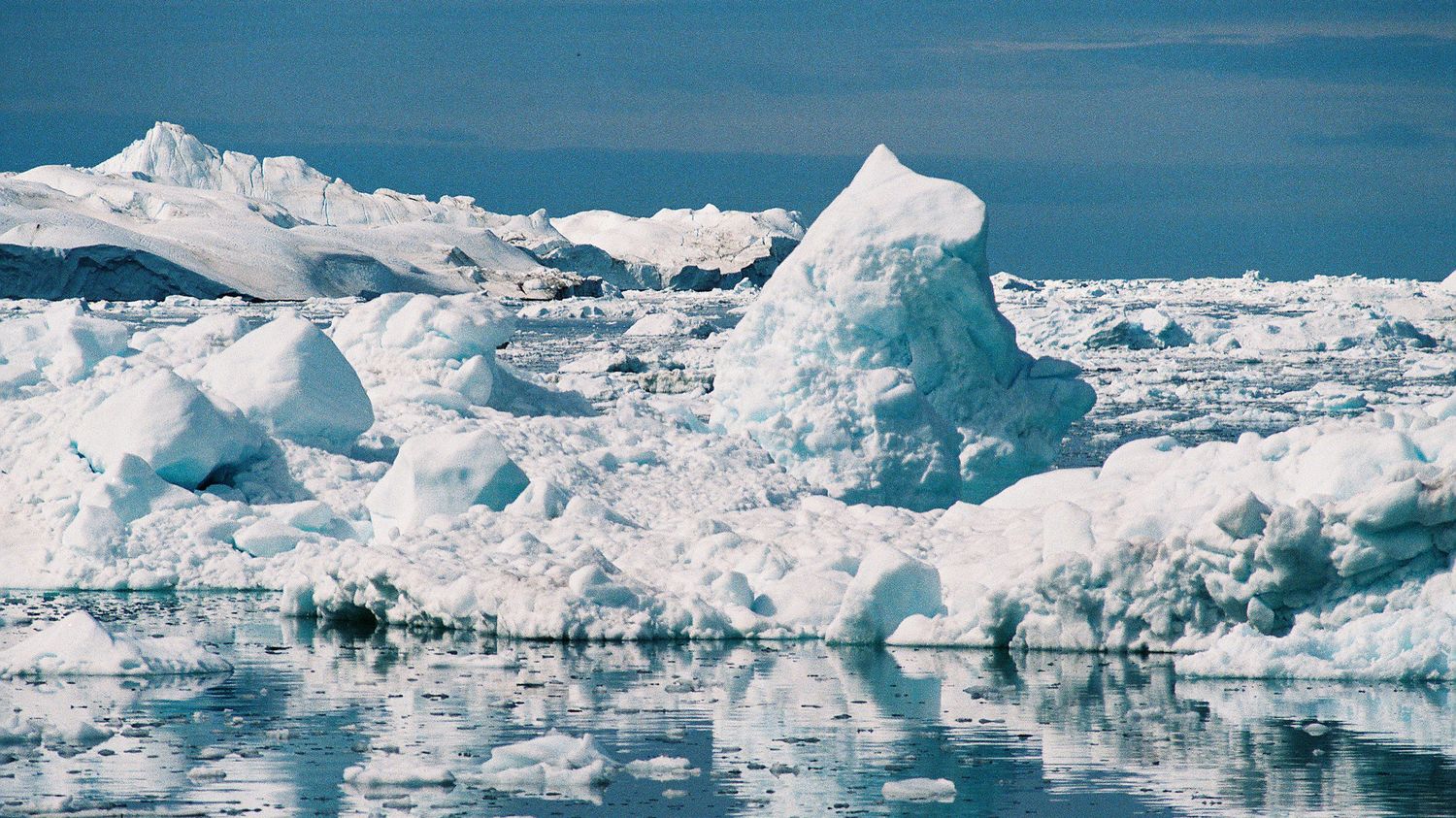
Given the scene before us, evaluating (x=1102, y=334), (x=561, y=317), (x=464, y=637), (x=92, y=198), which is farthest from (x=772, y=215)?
(x=464, y=637)

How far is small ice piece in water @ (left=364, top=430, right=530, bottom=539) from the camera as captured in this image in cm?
1102

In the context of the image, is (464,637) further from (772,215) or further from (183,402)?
(772,215)

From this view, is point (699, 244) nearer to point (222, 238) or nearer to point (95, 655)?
point (222, 238)

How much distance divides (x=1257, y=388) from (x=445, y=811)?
73.4 feet

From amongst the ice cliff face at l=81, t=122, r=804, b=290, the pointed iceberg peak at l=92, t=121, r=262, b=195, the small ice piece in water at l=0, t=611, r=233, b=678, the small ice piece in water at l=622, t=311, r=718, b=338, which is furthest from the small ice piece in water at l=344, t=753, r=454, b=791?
the pointed iceberg peak at l=92, t=121, r=262, b=195

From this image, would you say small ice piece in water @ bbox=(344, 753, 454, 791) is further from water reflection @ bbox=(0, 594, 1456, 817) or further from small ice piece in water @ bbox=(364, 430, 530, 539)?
small ice piece in water @ bbox=(364, 430, 530, 539)

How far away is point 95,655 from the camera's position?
25.3 ft

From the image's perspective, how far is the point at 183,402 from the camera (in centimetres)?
1182

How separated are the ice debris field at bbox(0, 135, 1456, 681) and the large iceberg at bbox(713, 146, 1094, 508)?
A: 26 mm

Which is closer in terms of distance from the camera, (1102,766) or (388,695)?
(1102,766)

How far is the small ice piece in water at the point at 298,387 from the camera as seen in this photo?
512 inches

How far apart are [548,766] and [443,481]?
550 centimetres

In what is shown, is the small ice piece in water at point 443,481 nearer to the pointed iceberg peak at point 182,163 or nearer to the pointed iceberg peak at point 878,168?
the pointed iceberg peak at point 878,168

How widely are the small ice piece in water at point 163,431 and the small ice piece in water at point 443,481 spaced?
135 cm
